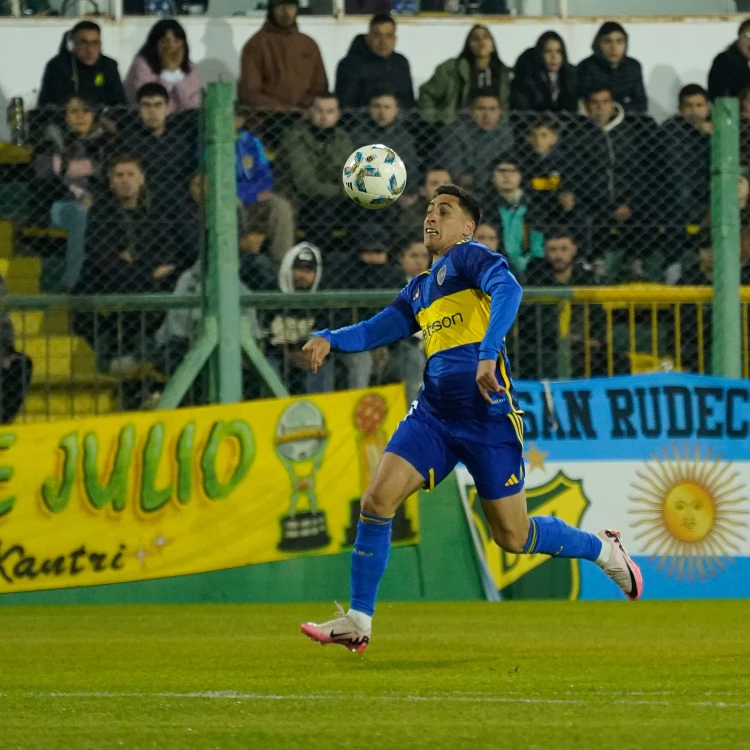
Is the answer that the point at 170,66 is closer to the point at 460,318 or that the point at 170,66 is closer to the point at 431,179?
the point at 431,179

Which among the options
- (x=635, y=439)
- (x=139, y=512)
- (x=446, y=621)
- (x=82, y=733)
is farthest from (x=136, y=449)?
(x=82, y=733)

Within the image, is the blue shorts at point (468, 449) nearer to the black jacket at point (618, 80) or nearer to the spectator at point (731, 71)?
the black jacket at point (618, 80)

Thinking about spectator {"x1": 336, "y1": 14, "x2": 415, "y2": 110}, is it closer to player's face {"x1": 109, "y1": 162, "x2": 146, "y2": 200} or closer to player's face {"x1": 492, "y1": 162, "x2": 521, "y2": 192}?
player's face {"x1": 492, "y1": 162, "x2": 521, "y2": 192}

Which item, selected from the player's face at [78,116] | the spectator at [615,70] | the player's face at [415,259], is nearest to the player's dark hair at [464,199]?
the player's face at [415,259]

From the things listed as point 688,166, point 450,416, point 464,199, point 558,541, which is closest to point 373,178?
point 464,199

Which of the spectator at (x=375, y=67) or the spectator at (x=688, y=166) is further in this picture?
the spectator at (x=375, y=67)

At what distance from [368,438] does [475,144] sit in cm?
228

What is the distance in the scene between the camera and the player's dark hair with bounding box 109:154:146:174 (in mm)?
11383

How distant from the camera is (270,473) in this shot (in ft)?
37.3

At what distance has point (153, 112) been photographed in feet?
38.1

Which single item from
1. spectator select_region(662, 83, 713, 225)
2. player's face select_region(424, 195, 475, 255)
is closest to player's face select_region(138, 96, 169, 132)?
spectator select_region(662, 83, 713, 225)

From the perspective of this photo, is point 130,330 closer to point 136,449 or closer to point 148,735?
point 136,449

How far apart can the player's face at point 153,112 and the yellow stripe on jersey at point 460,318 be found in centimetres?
430

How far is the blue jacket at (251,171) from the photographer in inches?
455
